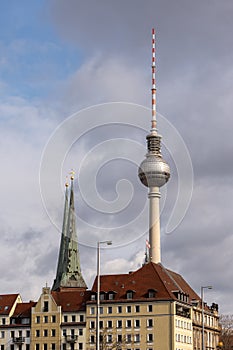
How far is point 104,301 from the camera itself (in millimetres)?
169125

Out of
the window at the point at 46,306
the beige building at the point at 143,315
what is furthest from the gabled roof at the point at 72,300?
the window at the point at 46,306

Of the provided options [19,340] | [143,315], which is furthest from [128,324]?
[19,340]

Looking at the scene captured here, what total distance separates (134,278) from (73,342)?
2098 cm

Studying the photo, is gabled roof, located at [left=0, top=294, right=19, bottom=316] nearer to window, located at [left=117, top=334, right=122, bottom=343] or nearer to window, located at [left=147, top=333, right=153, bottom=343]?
window, located at [left=117, top=334, right=122, bottom=343]

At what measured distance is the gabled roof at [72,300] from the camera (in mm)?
172750

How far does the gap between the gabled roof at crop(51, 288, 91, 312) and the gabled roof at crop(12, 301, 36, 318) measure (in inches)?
249

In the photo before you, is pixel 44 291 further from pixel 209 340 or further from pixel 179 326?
pixel 209 340

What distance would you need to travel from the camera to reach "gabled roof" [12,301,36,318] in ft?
577

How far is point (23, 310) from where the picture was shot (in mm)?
178125

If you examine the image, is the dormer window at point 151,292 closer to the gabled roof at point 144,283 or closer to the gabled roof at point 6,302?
the gabled roof at point 144,283

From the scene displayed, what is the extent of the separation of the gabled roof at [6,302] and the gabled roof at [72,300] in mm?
10936

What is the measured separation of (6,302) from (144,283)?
35.6m

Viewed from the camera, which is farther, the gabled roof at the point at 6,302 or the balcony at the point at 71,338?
the gabled roof at the point at 6,302

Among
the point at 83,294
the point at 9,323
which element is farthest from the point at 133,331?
the point at 9,323
